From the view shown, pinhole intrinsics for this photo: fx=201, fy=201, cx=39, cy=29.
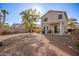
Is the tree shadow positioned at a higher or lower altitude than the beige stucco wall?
lower

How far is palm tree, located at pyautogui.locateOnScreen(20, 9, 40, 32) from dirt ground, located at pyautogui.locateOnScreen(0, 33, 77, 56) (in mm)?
152

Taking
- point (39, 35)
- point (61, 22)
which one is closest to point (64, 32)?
point (61, 22)

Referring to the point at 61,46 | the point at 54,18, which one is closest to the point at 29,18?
the point at 54,18

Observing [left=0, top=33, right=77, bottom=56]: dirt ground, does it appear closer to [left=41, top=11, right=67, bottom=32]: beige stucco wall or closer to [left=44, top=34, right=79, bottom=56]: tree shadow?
[left=44, top=34, right=79, bottom=56]: tree shadow

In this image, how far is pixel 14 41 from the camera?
10.4 feet

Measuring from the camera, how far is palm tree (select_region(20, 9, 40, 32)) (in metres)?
3.14

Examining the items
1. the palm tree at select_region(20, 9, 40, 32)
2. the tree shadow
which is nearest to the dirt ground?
the tree shadow

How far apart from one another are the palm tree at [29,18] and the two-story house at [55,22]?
15 centimetres

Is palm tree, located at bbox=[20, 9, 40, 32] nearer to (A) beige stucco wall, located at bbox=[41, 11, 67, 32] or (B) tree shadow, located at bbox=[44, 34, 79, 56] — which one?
(A) beige stucco wall, located at bbox=[41, 11, 67, 32]

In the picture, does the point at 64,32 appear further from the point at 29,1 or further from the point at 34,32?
the point at 29,1

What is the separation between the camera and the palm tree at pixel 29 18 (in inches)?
124

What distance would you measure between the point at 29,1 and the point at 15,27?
46cm

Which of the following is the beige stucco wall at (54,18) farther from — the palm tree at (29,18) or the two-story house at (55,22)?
the palm tree at (29,18)

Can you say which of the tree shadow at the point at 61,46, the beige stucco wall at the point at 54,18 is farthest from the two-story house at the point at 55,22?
the tree shadow at the point at 61,46
